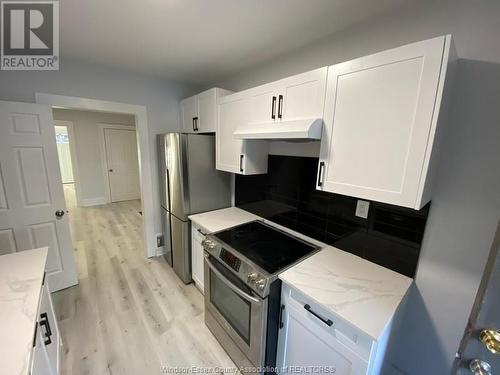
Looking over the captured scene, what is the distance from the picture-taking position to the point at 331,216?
1.62 meters

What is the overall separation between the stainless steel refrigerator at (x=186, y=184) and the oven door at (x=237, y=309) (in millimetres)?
726

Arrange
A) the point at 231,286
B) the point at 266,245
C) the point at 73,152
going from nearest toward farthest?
the point at 231,286, the point at 266,245, the point at 73,152

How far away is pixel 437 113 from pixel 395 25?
75 centimetres

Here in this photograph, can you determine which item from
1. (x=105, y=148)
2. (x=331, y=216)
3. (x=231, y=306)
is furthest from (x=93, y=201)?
(x=331, y=216)

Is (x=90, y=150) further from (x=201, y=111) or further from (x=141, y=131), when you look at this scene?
(x=201, y=111)

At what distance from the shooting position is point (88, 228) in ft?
12.8

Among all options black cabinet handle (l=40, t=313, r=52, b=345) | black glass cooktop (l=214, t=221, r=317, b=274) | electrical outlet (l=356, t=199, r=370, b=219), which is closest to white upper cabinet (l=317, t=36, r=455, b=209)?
electrical outlet (l=356, t=199, r=370, b=219)

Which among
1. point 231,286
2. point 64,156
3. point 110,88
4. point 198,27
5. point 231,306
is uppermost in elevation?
point 198,27

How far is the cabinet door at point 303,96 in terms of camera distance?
1.25 m

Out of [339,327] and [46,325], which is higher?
[339,327]

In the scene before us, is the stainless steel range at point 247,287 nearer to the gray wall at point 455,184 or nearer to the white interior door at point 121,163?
the gray wall at point 455,184

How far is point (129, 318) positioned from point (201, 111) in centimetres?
221

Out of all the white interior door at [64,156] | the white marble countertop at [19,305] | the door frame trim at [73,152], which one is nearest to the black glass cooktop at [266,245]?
the white marble countertop at [19,305]

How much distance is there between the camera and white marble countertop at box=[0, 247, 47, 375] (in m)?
0.76
